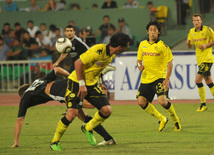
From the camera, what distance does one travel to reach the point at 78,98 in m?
8.24

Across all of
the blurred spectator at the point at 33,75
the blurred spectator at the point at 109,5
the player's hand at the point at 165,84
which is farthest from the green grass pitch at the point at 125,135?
the blurred spectator at the point at 109,5

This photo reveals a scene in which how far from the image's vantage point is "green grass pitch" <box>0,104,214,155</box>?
8312 millimetres

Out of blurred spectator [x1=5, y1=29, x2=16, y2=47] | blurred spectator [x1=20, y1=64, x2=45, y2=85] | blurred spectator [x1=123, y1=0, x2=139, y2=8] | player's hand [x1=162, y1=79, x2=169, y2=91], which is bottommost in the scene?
blurred spectator [x1=20, y1=64, x2=45, y2=85]


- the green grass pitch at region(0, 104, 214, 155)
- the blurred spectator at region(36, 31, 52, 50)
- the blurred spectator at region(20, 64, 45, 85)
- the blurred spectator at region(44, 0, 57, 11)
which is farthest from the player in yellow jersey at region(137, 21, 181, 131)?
the blurred spectator at region(44, 0, 57, 11)

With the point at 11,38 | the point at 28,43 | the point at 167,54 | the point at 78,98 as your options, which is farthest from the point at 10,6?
the point at 78,98

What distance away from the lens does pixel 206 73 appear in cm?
1391

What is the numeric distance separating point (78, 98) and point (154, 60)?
276cm

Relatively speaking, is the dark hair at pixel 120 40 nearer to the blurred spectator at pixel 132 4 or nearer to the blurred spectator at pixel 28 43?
the blurred spectator at pixel 28 43

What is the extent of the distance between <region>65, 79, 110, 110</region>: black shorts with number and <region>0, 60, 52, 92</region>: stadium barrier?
11.7 m

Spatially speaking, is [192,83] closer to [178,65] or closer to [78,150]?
[178,65]

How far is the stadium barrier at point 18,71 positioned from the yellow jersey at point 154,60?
32.0 feet

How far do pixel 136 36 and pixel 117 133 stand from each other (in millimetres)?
11548

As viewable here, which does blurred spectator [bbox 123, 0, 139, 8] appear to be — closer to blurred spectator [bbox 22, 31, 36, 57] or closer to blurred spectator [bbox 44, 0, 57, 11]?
blurred spectator [bbox 44, 0, 57, 11]

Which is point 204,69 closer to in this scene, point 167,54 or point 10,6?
point 167,54
